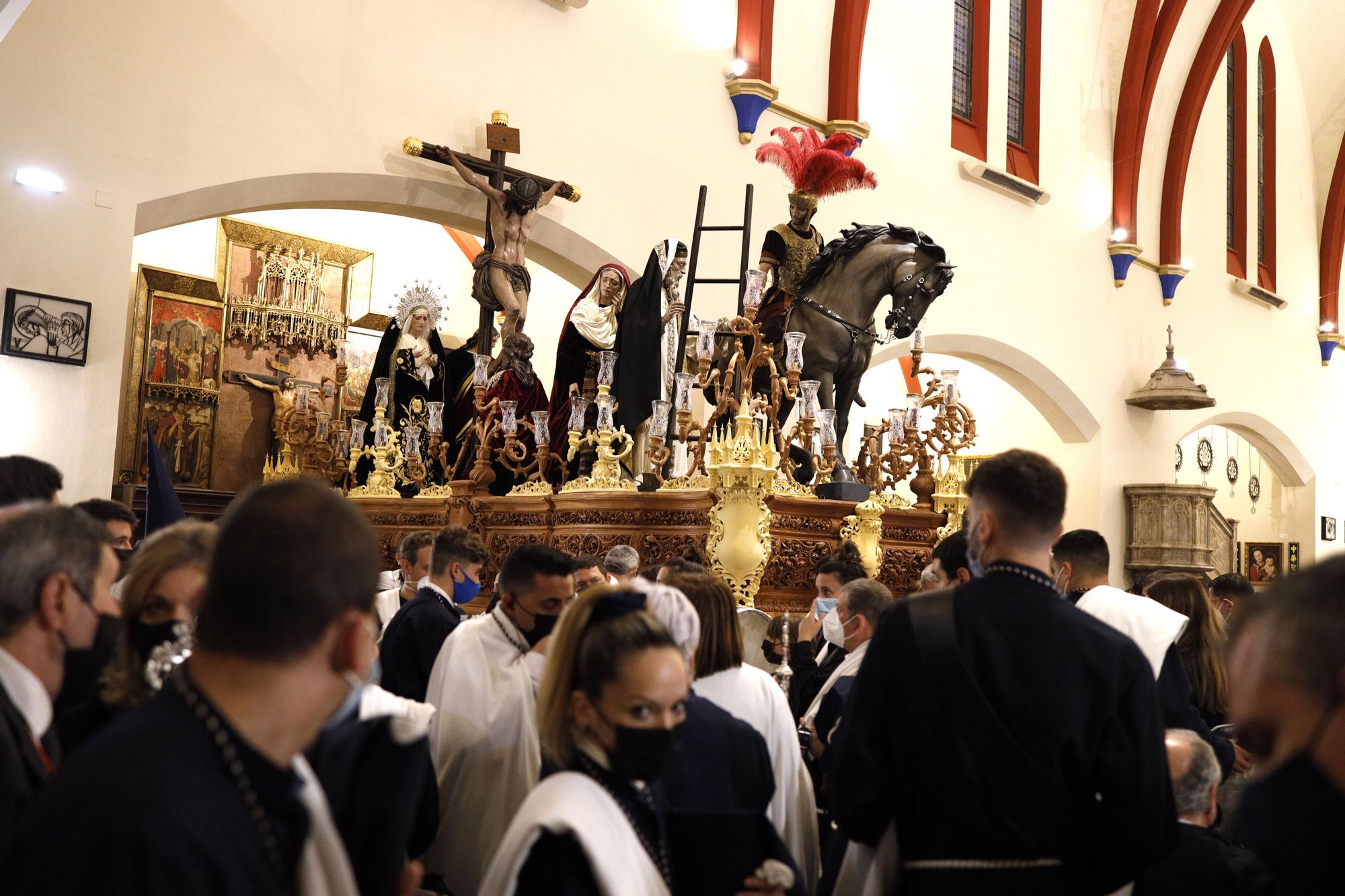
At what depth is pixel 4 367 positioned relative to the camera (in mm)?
7793

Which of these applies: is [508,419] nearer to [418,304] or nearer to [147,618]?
[418,304]

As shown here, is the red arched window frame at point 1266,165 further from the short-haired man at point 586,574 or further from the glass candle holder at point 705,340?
the short-haired man at point 586,574

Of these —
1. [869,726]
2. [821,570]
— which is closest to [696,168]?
[821,570]

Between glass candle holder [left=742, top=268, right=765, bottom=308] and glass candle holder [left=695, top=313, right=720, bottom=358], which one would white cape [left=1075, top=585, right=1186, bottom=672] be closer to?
glass candle holder [left=695, top=313, right=720, bottom=358]

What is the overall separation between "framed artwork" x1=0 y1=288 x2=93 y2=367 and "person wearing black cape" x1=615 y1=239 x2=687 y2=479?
3.49m

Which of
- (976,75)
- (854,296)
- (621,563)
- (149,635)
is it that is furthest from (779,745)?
(976,75)

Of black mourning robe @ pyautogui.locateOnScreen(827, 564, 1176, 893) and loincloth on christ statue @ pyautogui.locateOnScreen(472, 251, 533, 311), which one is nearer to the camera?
black mourning robe @ pyautogui.locateOnScreen(827, 564, 1176, 893)

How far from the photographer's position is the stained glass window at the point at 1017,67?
15.3m

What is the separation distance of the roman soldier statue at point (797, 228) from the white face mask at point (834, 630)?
362 centimetres

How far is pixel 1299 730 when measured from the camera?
138 cm

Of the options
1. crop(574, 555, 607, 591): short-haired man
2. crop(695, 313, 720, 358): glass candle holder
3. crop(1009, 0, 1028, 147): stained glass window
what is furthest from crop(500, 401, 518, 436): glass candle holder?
crop(1009, 0, 1028, 147): stained glass window

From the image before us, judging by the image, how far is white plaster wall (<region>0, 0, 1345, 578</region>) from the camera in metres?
8.16

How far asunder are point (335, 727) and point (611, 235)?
9.44 m

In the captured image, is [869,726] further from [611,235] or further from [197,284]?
[197,284]
